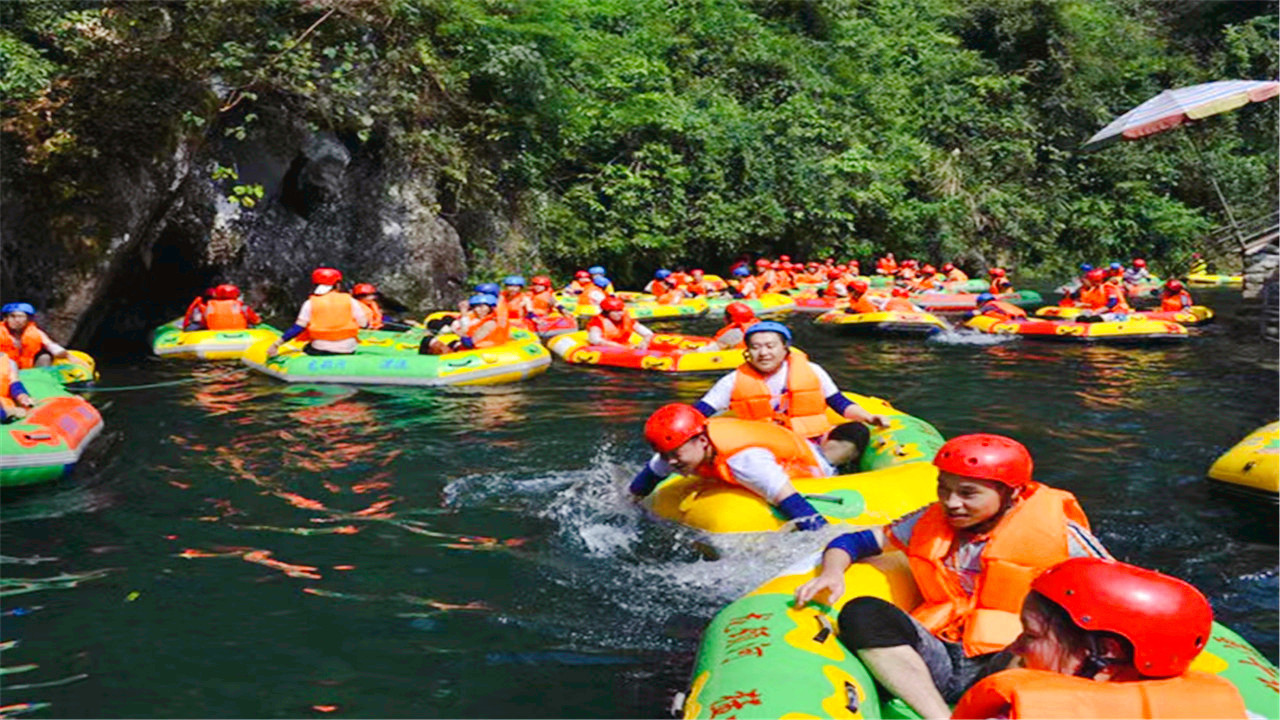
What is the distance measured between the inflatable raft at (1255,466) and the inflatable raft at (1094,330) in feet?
25.7

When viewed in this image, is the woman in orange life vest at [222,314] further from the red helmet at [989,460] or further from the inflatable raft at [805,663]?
the red helmet at [989,460]

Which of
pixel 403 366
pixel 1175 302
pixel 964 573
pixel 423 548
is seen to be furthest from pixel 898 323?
pixel 964 573

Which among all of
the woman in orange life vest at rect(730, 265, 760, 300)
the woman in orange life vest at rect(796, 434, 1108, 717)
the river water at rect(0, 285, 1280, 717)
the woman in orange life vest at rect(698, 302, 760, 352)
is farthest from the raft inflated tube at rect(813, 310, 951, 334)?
the woman in orange life vest at rect(796, 434, 1108, 717)

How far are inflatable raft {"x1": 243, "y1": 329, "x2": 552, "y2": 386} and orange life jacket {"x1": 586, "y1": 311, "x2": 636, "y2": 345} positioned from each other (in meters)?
1.51

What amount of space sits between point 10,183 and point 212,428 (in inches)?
196

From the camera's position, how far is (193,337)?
13477mm

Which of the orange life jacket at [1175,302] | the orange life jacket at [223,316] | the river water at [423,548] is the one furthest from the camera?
the orange life jacket at [1175,302]

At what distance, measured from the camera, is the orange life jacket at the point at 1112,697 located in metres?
2.44

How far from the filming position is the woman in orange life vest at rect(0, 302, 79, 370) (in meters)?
10.8

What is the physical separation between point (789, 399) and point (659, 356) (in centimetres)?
576

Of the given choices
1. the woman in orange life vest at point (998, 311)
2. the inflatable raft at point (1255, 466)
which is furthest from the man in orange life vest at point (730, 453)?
the woman in orange life vest at point (998, 311)

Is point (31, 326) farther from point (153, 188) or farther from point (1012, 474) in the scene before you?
point (1012, 474)

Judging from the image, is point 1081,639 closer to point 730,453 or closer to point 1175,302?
point 730,453

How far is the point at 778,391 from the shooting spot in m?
6.76
